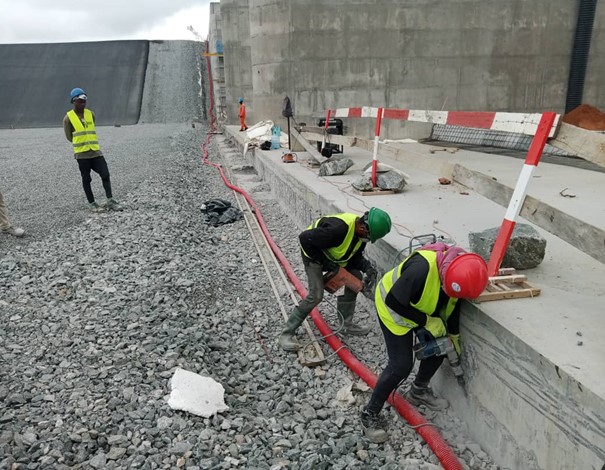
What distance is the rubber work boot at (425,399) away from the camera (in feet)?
11.0

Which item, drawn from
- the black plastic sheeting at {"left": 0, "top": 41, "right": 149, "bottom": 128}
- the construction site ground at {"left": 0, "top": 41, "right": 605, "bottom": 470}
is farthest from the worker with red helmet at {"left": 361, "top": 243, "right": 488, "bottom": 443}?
the black plastic sheeting at {"left": 0, "top": 41, "right": 149, "bottom": 128}

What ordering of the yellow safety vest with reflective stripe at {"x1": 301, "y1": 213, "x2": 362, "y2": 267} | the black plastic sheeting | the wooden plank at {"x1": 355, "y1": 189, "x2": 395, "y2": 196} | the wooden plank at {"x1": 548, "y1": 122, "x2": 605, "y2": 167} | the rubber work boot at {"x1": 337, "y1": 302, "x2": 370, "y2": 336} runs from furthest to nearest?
the black plastic sheeting, the wooden plank at {"x1": 355, "y1": 189, "x2": 395, "y2": 196}, the rubber work boot at {"x1": 337, "y1": 302, "x2": 370, "y2": 336}, the yellow safety vest with reflective stripe at {"x1": 301, "y1": 213, "x2": 362, "y2": 267}, the wooden plank at {"x1": 548, "y1": 122, "x2": 605, "y2": 167}

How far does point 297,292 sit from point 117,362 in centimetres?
215

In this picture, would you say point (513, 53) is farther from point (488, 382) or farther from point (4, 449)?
point (4, 449)

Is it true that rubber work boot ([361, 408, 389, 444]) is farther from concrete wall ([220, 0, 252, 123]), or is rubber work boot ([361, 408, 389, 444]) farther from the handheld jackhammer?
concrete wall ([220, 0, 252, 123])

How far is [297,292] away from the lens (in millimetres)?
5238

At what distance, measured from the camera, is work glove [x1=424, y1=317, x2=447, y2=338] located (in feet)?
9.59

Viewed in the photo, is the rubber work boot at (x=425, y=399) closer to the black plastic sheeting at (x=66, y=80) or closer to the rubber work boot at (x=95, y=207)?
the rubber work boot at (x=95, y=207)

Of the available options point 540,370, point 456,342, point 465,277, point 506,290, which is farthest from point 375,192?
point 540,370

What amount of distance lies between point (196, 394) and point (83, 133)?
5.57 metres

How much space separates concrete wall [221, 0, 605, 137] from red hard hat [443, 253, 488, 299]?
11.1 m

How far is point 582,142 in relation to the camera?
2.67 m

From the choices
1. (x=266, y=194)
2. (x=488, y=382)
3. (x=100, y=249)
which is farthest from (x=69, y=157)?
(x=488, y=382)

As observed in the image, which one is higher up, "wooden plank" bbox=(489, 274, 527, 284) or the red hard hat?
the red hard hat
